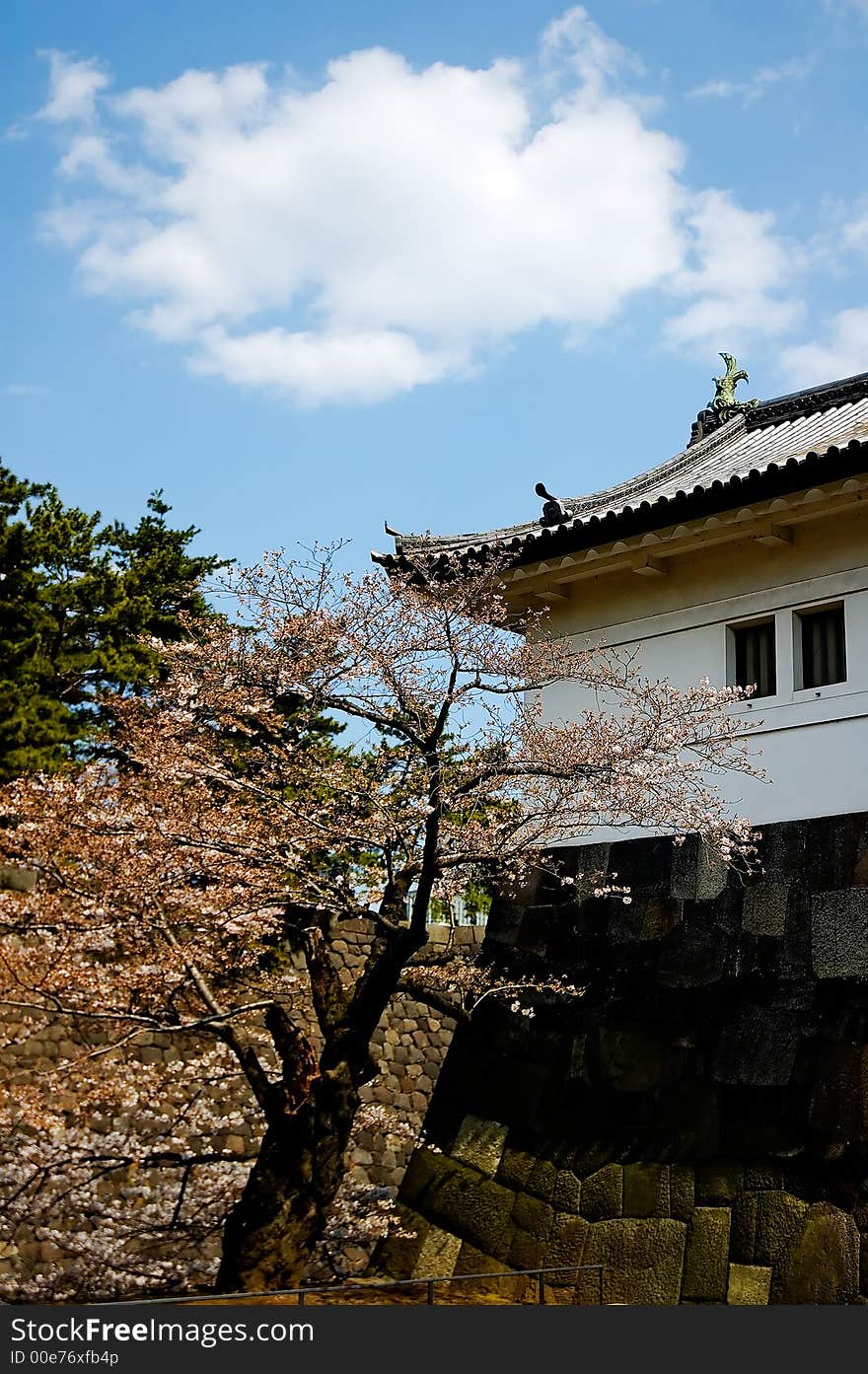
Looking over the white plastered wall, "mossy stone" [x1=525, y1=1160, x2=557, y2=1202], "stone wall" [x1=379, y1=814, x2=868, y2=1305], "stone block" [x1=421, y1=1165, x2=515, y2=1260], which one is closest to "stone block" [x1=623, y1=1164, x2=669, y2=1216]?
"stone wall" [x1=379, y1=814, x2=868, y2=1305]

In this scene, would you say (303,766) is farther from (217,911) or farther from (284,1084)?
(284,1084)

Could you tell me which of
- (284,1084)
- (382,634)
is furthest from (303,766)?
(284,1084)

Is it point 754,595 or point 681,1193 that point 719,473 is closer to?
point 754,595

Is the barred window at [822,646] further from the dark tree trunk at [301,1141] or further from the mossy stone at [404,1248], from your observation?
the mossy stone at [404,1248]

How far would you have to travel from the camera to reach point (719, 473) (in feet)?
38.3

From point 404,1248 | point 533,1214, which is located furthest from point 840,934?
point 404,1248

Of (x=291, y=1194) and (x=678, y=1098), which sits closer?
(x=291, y=1194)

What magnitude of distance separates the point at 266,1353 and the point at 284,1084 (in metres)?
2.04

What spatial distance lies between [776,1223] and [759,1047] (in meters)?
1.16

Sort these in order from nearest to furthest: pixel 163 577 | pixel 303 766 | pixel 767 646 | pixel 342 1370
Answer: pixel 342 1370 → pixel 303 766 → pixel 767 646 → pixel 163 577

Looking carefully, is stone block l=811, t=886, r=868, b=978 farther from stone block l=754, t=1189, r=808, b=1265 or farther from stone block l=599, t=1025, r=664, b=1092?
stone block l=754, t=1189, r=808, b=1265

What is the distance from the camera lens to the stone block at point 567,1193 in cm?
912

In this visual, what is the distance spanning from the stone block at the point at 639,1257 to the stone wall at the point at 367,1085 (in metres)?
2.17

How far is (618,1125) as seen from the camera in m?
9.26
